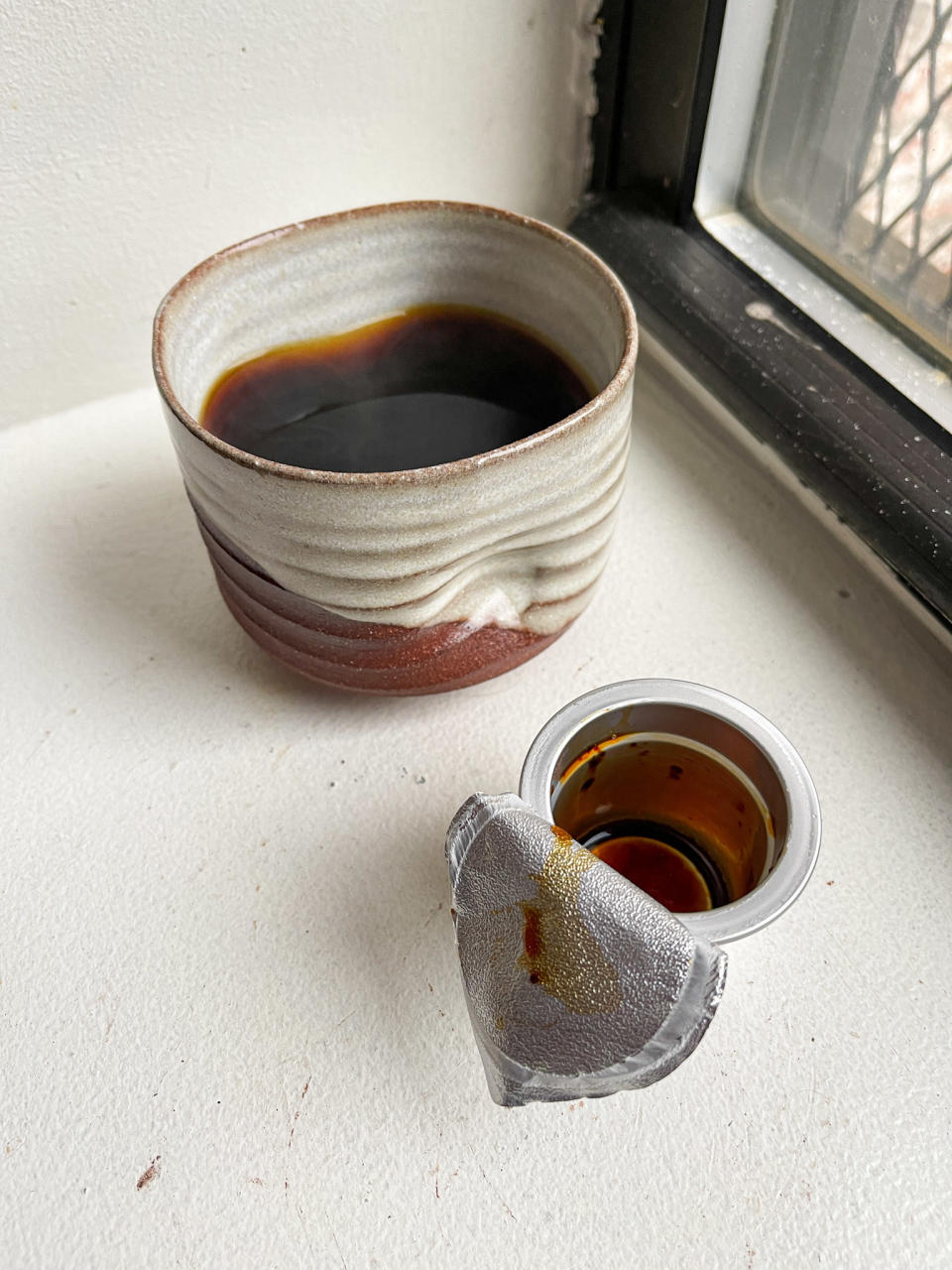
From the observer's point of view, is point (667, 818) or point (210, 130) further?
point (210, 130)

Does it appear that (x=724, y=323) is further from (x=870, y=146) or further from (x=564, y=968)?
(x=564, y=968)

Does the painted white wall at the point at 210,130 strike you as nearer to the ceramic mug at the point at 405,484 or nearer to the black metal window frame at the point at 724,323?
the black metal window frame at the point at 724,323

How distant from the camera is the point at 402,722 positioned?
1.73 ft

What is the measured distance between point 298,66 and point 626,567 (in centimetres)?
35

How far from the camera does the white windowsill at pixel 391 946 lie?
0.39 m

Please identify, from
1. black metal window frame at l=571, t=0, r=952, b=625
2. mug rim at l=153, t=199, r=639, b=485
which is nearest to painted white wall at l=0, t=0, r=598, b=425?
black metal window frame at l=571, t=0, r=952, b=625

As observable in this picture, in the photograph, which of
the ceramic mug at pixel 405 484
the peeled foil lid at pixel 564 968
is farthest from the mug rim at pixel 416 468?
the peeled foil lid at pixel 564 968

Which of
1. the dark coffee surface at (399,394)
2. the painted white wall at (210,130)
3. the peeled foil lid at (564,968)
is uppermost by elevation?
the painted white wall at (210,130)

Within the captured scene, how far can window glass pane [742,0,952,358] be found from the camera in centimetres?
53

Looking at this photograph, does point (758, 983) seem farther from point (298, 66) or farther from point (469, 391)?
point (298, 66)

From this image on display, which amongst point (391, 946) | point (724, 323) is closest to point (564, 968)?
point (391, 946)

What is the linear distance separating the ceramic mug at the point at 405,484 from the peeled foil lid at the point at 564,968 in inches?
4.1

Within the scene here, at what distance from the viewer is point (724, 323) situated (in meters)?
0.62

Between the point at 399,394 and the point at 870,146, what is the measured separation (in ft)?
0.97
